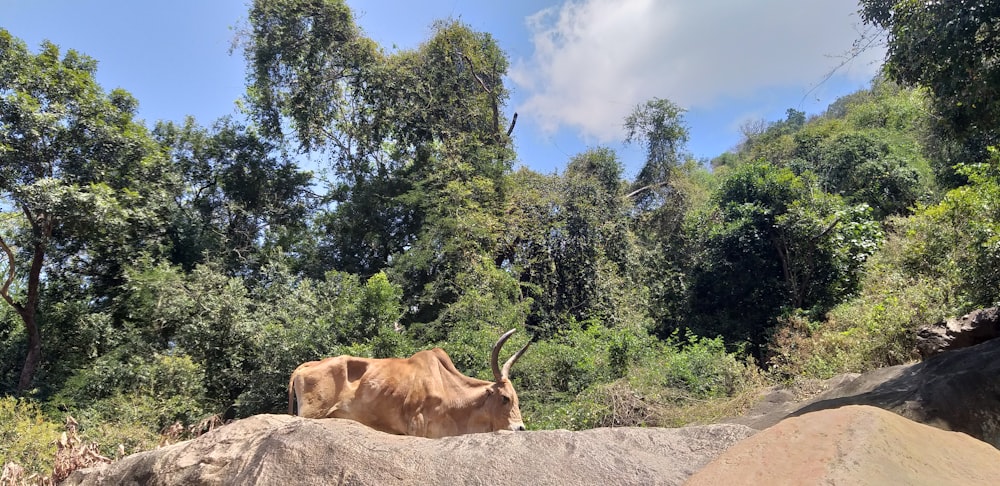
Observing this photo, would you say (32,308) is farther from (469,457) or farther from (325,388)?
(469,457)

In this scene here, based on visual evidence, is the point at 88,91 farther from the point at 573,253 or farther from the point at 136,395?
the point at 573,253

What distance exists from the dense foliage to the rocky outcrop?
897 mm

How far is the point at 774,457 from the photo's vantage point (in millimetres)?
2320

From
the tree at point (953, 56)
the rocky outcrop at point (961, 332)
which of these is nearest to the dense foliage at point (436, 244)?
the tree at point (953, 56)

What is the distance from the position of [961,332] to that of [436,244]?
11.2m

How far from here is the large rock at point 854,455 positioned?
2.07m

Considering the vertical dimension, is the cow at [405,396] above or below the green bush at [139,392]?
below

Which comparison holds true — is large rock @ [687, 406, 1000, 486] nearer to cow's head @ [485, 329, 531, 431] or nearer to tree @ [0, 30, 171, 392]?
cow's head @ [485, 329, 531, 431]

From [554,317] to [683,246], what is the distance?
15.9ft

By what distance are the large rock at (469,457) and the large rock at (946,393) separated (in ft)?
11.8

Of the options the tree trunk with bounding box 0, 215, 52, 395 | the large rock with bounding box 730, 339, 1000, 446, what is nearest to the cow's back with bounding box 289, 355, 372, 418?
the large rock with bounding box 730, 339, 1000, 446

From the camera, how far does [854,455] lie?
2.11 meters

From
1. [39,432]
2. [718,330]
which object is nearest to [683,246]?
[718,330]

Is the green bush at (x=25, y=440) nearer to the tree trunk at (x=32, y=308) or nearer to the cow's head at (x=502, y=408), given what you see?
the tree trunk at (x=32, y=308)
